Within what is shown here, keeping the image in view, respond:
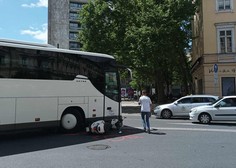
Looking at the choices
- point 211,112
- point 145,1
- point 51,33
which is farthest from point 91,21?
point 51,33

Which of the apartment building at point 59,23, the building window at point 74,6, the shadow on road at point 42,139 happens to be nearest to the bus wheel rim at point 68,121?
the shadow on road at point 42,139

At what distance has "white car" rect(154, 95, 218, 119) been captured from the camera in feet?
60.3

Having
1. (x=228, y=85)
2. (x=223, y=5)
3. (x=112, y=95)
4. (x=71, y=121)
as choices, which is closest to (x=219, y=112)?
(x=112, y=95)

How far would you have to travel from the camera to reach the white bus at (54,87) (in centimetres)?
1005

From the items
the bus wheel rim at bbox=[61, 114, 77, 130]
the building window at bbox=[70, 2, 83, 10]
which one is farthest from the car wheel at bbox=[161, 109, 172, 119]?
the building window at bbox=[70, 2, 83, 10]

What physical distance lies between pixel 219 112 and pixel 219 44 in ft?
44.6

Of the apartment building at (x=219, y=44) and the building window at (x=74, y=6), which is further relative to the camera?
the building window at (x=74, y=6)

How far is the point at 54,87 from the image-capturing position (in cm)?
1110

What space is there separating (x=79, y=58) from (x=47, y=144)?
4.05 m

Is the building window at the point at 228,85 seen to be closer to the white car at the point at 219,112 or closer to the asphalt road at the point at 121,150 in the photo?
the white car at the point at 219,112

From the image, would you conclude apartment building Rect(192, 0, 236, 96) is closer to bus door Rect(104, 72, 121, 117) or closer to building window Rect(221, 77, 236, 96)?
building window Rect(221, 77, 236, 96)

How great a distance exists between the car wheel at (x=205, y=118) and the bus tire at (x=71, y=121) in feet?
22.7

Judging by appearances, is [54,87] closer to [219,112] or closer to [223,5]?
[219,112]

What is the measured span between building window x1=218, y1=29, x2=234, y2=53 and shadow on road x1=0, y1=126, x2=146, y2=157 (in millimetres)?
17890
